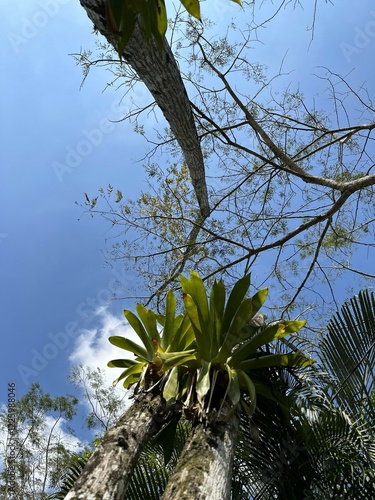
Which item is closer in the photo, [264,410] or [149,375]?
[149,375]

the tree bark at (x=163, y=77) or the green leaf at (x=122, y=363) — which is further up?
the tree bark at (x=163, y=77)

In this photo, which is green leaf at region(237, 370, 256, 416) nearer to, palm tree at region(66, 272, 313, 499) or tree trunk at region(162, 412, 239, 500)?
palm tree at region(66, 272, 313, 499)

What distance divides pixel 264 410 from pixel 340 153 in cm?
351

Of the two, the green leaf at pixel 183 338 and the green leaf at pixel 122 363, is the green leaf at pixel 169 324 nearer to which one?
the green leaf at pixel 183 338

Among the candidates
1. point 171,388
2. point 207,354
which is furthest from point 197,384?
point 207,354

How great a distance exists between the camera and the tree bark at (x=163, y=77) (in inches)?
117

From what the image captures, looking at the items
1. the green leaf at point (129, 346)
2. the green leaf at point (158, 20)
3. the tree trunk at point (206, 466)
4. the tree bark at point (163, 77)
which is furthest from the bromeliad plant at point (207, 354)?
the green leaf at point (158, 20)

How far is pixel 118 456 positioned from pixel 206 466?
455 millimetres

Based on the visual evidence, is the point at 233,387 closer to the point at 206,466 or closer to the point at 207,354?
the point at 207,354

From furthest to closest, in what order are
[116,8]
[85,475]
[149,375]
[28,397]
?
[28,397]
[149,375]
[85,475]
[116,8]

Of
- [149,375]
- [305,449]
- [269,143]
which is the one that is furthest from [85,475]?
[269,143]

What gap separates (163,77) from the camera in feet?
11.5

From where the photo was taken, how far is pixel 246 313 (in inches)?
138

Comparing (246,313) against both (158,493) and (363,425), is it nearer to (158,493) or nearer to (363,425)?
(363,425)
